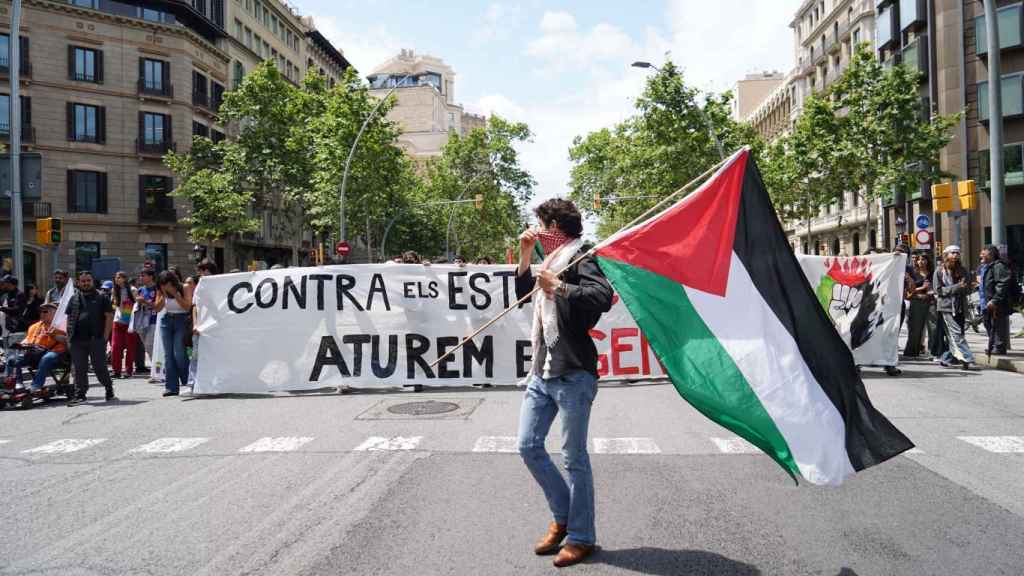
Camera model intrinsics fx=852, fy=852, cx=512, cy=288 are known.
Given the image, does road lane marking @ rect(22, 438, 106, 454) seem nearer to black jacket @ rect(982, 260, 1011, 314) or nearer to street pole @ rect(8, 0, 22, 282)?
street pole @ rect(8, 0, 22, 282)

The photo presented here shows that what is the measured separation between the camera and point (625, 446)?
7.27m

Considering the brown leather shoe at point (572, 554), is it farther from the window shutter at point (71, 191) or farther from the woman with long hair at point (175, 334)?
the window shutter at point (71, 191)

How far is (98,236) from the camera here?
143 feet

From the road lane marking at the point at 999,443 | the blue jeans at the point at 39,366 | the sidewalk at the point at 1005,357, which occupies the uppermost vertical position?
the blue jeans at the point at 39,366

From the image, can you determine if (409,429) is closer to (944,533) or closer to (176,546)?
(176,546)

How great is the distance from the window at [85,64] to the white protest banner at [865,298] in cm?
4096

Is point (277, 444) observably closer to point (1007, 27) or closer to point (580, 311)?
point (580, 311)

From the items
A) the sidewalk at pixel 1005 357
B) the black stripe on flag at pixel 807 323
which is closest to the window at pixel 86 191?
the sidewalk at pixel 1005 357

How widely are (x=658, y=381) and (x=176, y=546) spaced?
8.00 meters

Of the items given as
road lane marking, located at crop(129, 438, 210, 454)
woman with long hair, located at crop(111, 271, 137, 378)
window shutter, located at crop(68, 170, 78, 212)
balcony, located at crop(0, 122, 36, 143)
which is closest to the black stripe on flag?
road lane marking, located at crop(129, 438, 210, 454)

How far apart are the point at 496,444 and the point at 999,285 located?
9801mm

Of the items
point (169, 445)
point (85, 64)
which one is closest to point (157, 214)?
point (85, 64)

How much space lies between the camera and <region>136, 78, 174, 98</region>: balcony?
147 ft

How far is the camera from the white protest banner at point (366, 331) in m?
11.5
